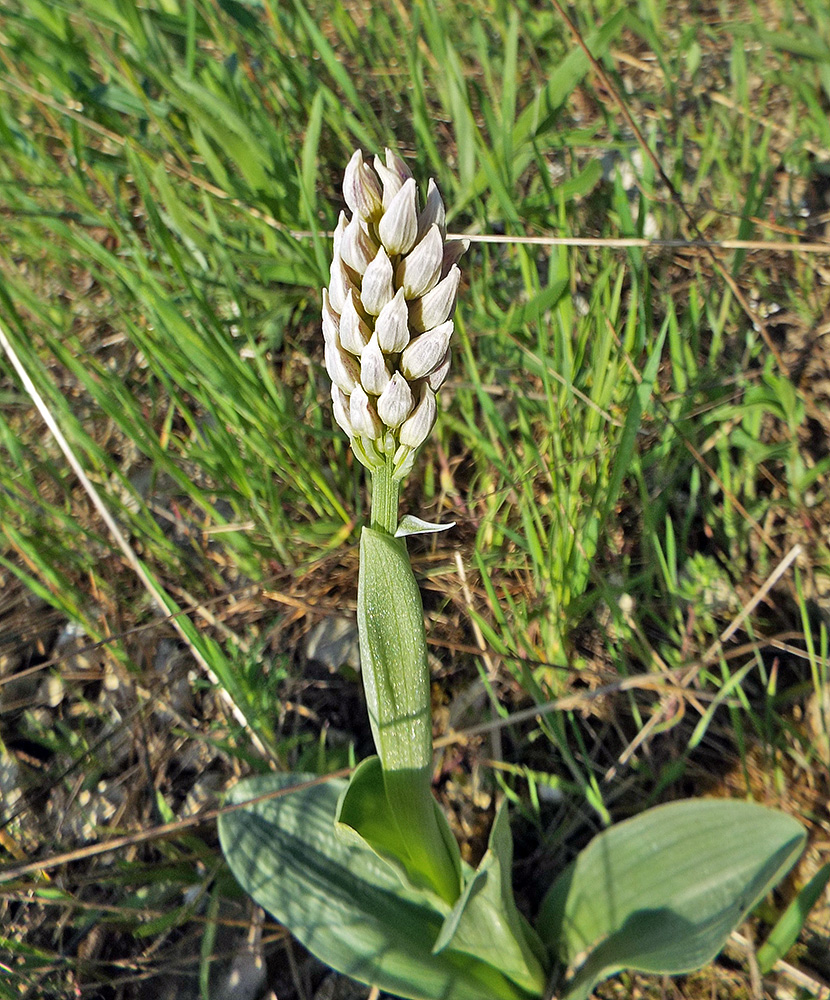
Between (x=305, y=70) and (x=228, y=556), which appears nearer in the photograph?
(x=228, y=556)

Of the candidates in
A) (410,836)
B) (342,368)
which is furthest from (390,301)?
(410,836)

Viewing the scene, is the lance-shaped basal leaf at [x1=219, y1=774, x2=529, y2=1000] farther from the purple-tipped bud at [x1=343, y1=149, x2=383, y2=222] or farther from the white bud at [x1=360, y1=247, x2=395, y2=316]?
the purple-tipped bud at [x1=343, y1=149, x2=383, y2=222]

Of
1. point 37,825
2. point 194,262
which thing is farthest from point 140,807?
point 194,262

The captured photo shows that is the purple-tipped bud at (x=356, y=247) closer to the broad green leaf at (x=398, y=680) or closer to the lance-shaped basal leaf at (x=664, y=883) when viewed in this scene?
the broad green leaf at (x=398, y=680)

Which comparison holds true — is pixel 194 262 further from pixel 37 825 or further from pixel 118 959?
pixel 118 959

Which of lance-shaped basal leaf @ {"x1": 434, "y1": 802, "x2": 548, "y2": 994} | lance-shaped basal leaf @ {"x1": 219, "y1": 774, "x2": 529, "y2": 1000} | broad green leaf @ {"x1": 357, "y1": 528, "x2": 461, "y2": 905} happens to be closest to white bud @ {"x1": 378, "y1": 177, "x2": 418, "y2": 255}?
broad green leaf @ {"x1": 357, "y1": 528, "x2": 461, "y2": 905}

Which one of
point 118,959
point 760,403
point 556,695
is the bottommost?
point 118,959

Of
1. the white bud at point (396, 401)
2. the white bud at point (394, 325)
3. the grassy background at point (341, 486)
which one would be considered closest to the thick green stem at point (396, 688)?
the white bud at point (396, 401)
